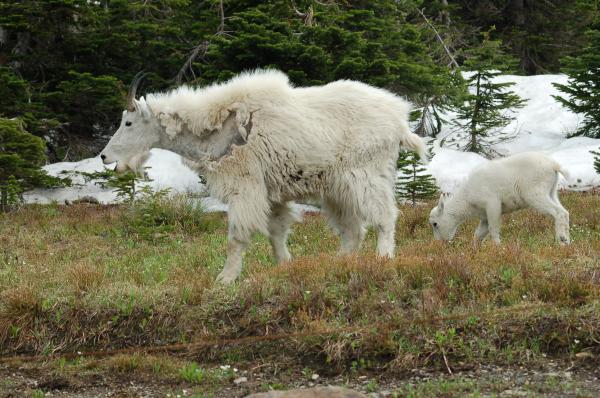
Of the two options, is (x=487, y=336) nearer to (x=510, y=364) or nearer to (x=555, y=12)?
(x=510, y=364)

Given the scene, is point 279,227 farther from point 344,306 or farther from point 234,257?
point 344,306

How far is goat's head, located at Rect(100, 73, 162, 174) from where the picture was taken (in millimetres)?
8891

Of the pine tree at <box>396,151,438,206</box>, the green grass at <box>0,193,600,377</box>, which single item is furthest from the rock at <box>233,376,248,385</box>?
the pine tree at <box>396,151,438,206</box>

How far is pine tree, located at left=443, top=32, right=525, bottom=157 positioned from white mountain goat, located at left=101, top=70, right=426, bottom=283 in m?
9.85

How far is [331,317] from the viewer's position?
6902 mm

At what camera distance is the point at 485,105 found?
18.9 m

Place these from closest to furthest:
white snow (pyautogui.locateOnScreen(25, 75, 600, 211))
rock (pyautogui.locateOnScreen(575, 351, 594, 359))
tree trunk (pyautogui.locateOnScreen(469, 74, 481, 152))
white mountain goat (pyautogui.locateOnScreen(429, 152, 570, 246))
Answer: rock (pyautogui.locateOnScreen(575, 351, 594, 359)) → white mountain goat (pyautogui.locateOnScreen(429, 152, 570, 246)) → white snow (pyautogui.locateOnScreen(25, 75, 600, 211)) → tree trunk (pyautogui.locateOnScreen(469, 74, 481, 152))

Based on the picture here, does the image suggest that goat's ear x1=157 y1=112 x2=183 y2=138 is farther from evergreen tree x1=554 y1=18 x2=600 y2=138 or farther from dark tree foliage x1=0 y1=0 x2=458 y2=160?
evergreen tree x1=554 y1=18 x2=600 y2=138

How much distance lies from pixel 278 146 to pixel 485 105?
38.2 feet

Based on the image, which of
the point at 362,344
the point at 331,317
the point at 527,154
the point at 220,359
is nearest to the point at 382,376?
the point at 362,344

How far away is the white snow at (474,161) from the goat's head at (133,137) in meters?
5.62

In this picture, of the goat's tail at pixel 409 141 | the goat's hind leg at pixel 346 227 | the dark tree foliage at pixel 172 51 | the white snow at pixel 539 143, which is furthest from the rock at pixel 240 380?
the white snow at pixel 539 143

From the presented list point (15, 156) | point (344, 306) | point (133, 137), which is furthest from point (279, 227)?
point (15, 156)

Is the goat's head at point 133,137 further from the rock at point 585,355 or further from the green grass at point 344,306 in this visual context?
the rock at point 585,355
